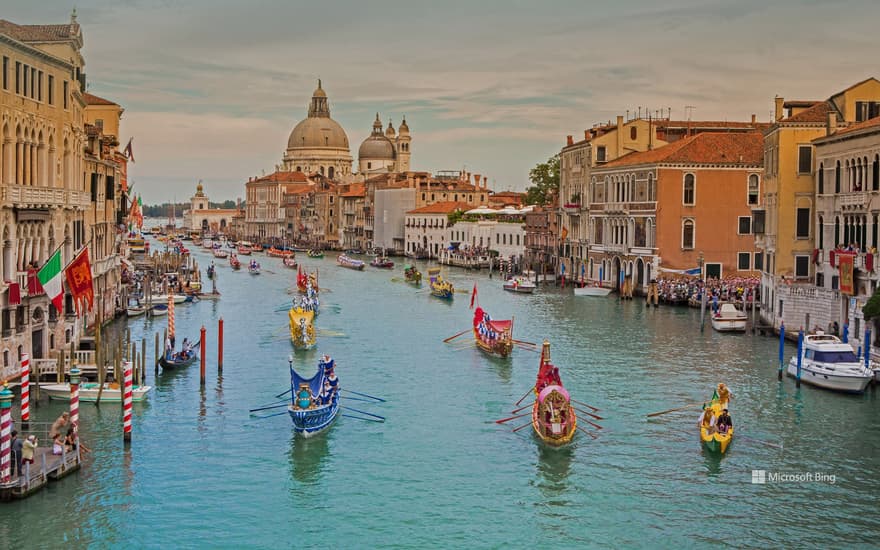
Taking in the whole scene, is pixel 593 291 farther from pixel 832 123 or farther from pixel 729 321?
pixel 832 123

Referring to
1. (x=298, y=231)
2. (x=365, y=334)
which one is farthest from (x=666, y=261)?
(x=298, y=231)

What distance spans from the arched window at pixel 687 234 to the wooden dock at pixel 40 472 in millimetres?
27404

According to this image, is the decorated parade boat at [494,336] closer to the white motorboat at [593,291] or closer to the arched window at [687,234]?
the white motorboat at [593,291]

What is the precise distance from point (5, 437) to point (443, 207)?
199 ft

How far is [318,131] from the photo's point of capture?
119 m

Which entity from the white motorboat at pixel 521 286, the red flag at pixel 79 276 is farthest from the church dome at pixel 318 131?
the red flag at pixel 79 276

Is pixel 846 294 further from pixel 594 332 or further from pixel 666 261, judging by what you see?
pixel 666 261

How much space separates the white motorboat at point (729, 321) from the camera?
28.0 metres

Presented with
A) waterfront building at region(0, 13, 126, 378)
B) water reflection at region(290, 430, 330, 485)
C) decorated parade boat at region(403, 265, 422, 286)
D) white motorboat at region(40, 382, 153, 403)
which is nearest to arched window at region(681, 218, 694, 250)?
decorated parade boat at region(403, 265, 422, 286)

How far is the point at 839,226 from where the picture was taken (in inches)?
960

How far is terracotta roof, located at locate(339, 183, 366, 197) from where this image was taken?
91175 mm

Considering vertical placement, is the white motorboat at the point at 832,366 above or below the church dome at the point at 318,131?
below

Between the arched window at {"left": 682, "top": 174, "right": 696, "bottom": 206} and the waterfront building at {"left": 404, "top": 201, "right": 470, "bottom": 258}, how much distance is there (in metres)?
31.3

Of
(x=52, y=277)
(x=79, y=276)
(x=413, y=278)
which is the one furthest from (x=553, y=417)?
(x=413, y=278)
